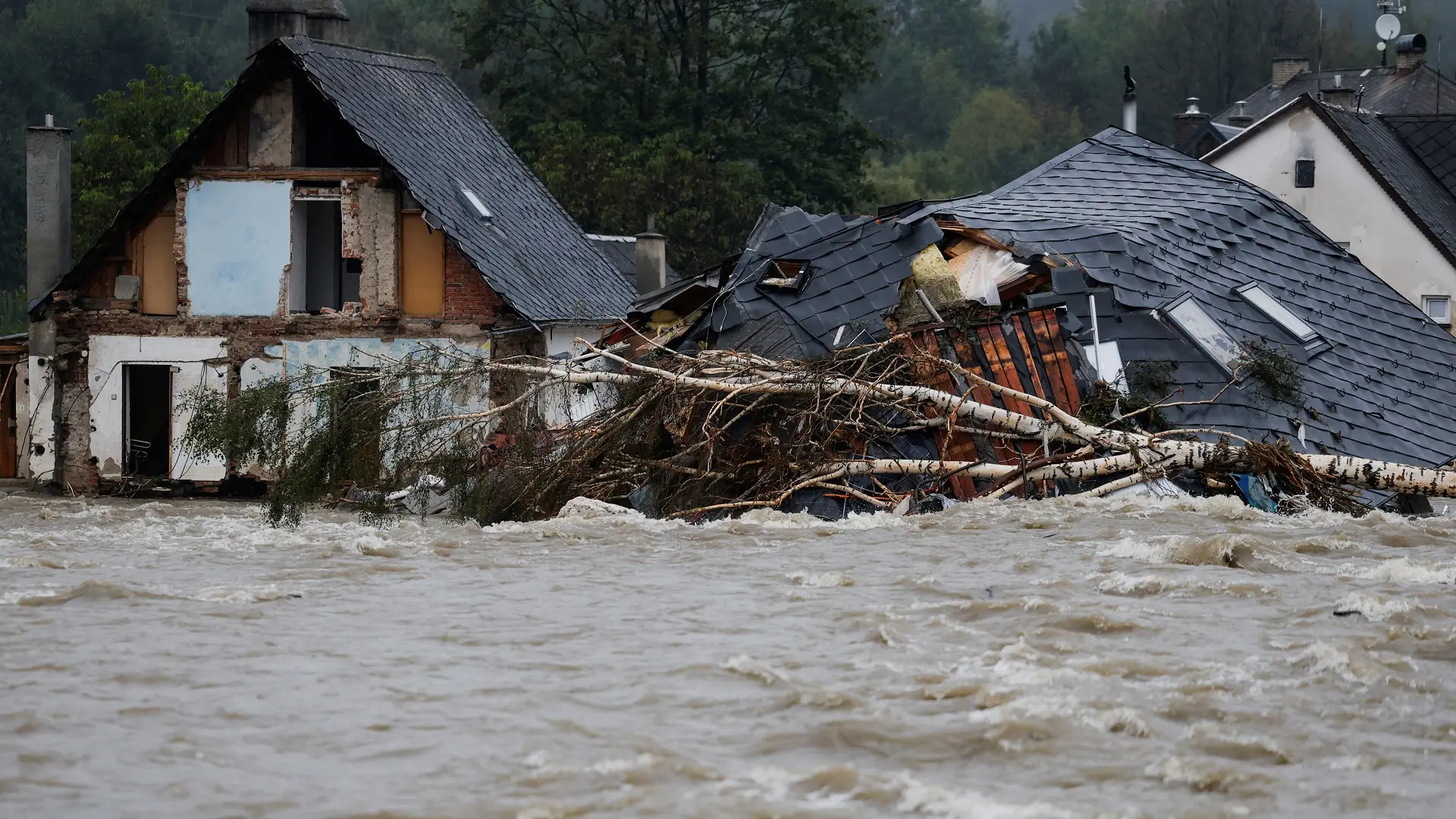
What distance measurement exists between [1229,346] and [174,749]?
11.3m

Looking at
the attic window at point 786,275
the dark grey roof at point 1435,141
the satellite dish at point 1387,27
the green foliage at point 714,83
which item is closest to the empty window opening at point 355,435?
the attic window at point 786,275

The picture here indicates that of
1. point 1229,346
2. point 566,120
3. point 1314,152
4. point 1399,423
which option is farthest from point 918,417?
point 566,120

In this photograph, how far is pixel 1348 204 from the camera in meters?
32.1

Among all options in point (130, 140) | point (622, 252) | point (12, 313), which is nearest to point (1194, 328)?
point (622, 252)

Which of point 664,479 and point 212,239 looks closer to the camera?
point 664,479

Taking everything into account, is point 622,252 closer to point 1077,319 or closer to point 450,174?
point 450,174

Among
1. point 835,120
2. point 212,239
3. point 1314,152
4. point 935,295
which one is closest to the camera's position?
point 935,295

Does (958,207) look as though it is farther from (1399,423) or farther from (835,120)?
(835,120)

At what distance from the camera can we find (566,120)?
40656mm

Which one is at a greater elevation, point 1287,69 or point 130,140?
point 1287,69

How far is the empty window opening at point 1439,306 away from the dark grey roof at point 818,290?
17815 millimetres

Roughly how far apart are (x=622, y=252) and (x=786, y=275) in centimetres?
1641

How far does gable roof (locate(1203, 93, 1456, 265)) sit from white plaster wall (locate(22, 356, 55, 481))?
2027 centimetres

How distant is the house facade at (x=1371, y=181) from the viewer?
31.4 m
